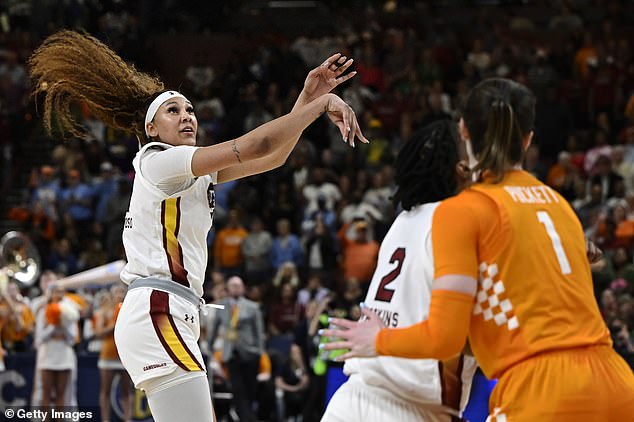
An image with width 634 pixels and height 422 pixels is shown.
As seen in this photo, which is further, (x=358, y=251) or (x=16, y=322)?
(x=358, y=251)

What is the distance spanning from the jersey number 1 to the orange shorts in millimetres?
262

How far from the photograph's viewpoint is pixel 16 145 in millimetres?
22906

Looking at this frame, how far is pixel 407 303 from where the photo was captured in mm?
4230

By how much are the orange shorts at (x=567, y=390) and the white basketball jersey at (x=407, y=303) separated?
70 cm

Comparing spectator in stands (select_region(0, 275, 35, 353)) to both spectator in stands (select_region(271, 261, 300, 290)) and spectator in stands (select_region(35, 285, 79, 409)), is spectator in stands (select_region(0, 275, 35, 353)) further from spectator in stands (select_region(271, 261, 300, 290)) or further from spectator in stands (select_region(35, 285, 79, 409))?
spectator in stands (select_region(271, 261, 300, 290))

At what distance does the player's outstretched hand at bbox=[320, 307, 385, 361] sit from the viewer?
3.60 metres

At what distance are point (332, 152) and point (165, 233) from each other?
1413 centimetres

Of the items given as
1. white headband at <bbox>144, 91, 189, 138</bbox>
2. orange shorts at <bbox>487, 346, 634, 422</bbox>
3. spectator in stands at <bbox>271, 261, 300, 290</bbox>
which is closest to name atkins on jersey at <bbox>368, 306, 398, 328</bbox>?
orange shorts at <bbox>487, 346, 634, 422</bbox>

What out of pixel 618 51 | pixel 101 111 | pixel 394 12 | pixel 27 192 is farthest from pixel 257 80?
pixel 101 111

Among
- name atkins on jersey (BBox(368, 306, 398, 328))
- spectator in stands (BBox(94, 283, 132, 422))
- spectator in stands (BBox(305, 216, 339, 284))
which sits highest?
name atkins on jersey (BBox(368, 306, 398, 328))

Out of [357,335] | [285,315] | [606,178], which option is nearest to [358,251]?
[285,315]

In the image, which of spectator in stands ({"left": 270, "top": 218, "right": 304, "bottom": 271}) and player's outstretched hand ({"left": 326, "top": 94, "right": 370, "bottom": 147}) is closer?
player's outstretched hand ({"left": 326, "top": 94, "right": 370, "bottom": 147})

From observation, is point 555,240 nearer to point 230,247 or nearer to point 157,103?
point 157,103

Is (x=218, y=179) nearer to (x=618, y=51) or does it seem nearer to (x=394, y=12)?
(x=618, y=51)
